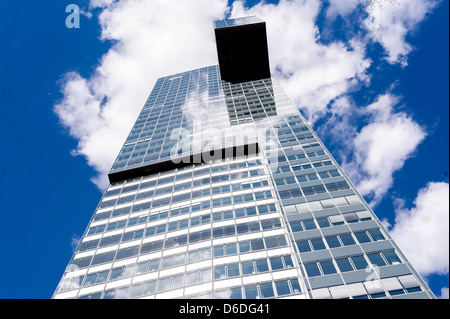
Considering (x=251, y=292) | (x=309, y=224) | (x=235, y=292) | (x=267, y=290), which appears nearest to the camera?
(x=267, y=290)

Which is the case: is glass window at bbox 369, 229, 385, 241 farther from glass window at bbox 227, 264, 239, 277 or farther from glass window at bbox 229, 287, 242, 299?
glass window at bbox 229, 287, 242, 299

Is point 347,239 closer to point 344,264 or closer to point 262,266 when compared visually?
point 344,264

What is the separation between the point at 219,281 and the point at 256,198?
15363mm

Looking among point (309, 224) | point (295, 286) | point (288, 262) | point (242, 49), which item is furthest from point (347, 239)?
point (242, 49)

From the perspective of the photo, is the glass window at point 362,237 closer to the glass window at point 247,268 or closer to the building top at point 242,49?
the glass window at point 247,268

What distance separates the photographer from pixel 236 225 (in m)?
39.8

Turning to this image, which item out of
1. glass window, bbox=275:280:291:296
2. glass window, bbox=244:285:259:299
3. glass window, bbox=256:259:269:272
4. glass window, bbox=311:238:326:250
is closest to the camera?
glass window, bbox=275:280:291:296

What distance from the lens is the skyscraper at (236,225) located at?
99.9ft

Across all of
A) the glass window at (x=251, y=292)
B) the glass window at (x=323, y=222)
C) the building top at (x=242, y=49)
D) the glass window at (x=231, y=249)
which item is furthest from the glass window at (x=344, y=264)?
the building top at (x=242, y=49)

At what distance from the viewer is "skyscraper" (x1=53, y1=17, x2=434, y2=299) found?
30453mm

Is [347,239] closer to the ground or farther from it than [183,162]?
farther from it

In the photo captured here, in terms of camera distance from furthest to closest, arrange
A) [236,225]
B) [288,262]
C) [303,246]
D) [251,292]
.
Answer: [236,225] → [303,246] → [288,262] → [251,292]

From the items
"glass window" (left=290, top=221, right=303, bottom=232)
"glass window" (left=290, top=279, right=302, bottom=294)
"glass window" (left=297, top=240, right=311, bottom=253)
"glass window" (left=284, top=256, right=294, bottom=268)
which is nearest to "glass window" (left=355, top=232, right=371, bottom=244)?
"glass window" (left=297, top=240, right=311, bottom=253)
